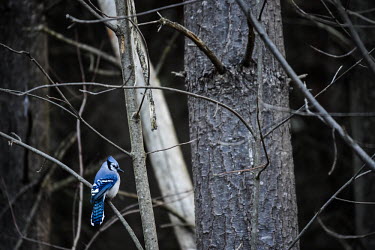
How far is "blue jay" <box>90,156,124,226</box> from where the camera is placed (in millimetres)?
3148

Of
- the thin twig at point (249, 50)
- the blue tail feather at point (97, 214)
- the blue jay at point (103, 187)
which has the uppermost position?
the thin twig at point (249, 50)

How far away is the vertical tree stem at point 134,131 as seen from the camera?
216 cm

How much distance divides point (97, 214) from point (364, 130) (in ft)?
11.9

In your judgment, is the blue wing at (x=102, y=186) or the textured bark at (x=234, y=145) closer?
the textured bark at (x=234, y=145)

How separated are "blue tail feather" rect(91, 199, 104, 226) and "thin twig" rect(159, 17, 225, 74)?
1.15 m

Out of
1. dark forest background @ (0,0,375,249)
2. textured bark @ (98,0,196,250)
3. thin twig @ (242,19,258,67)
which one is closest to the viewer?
thin twig @ (242,19,258,67)

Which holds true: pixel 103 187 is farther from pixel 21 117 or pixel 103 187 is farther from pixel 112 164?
pixel 21 117

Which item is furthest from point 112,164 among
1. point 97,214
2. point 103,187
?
point 97,214

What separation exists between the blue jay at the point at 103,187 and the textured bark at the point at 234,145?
2.40 ft

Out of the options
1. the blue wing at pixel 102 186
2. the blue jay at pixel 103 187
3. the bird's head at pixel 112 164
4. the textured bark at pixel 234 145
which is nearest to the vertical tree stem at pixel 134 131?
the textured bark at pixel 234 145

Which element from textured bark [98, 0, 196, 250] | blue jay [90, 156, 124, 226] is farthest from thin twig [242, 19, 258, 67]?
textured bark [98, 0, 196, 250]

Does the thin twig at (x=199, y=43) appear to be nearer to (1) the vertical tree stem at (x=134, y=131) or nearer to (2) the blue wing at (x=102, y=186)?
(1) the vertical tree stem at (x=134, y=131)

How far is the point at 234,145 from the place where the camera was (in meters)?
2.57

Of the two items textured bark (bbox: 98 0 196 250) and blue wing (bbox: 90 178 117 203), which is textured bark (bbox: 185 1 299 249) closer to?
blue wing (bbox: 90 178 117 203)
